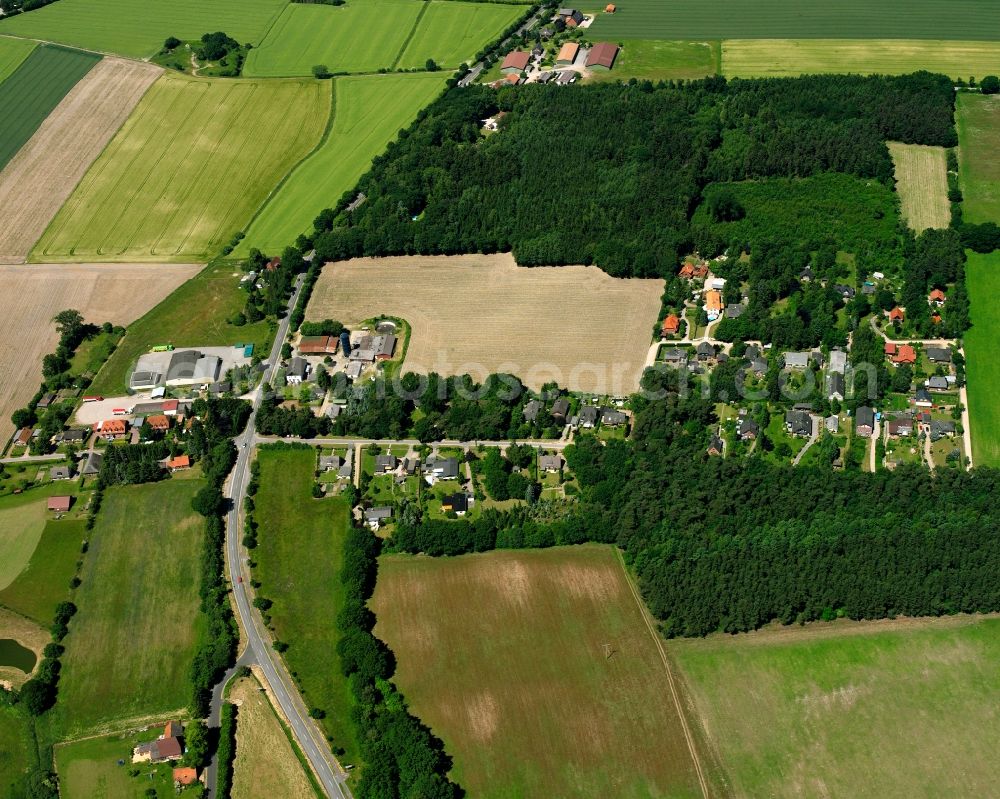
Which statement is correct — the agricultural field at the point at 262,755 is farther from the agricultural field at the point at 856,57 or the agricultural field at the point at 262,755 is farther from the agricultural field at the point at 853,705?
the agricultural field at the point at 856,57

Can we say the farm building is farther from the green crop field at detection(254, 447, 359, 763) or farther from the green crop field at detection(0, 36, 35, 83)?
the green crop field at detection(0, 36, 35, 83)

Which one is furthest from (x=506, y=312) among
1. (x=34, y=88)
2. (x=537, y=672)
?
(x=34, y=88)

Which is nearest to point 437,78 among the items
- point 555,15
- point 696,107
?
point 555,15

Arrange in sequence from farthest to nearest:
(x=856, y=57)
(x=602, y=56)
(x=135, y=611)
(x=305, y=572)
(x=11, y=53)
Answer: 1. (x=11, y=53)
2. (x=602, y=56)
3. (x=856, y=57)
4. (x=305, y=572)
5. (x=135, y=611)

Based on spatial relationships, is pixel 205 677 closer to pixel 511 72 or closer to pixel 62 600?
pixel 62 600

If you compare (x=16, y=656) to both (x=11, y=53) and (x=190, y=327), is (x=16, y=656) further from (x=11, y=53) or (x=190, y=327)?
(x=11, y=53)
